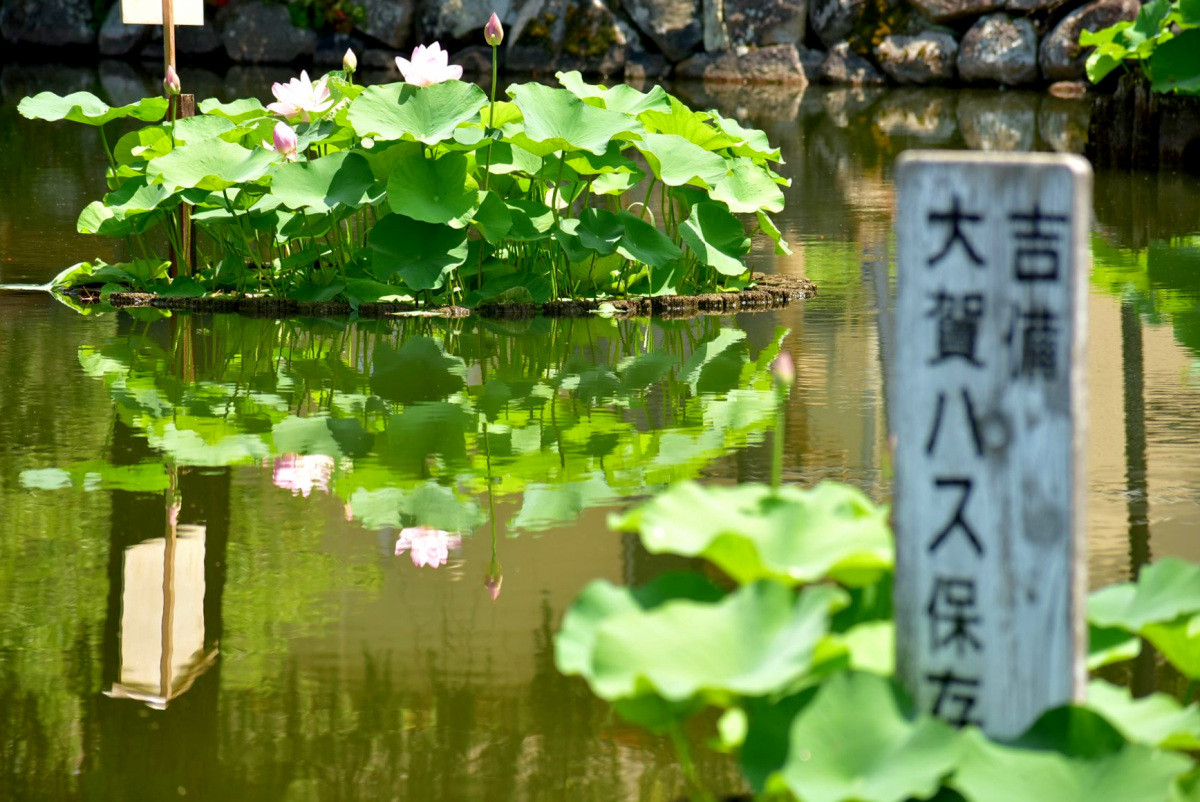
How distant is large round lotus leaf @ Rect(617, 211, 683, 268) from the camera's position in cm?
524

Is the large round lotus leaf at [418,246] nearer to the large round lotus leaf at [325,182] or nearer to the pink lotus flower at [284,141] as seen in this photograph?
the large round lotus leaf at [325,182]

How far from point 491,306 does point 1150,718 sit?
12.9 ft

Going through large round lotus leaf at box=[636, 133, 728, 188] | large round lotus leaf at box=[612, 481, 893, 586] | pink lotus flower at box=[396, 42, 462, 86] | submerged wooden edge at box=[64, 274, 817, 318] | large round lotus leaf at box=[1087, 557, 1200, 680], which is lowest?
large round lotus leaf at box=[1087, 557, 1200, 680]

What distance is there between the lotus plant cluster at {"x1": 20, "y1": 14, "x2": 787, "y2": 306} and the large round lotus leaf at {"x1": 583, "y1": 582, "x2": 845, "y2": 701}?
11.2ft

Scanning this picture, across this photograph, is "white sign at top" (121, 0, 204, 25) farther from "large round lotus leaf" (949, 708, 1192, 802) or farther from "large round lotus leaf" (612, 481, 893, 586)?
"large round lotus leaf" (949, 708, 1192, 802)

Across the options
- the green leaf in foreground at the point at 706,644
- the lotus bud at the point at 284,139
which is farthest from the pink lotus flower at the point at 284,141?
the green leaf in foreground at the point at 706,644

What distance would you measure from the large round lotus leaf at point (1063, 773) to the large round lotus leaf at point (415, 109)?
145 inches

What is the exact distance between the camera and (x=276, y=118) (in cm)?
569

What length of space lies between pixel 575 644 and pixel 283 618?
121 cm

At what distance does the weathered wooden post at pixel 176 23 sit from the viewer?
18.3 ft

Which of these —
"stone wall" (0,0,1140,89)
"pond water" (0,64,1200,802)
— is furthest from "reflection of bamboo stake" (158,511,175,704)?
"stone wall" (0,0,1140,89)

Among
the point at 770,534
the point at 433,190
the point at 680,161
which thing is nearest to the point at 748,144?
the point at 680,161

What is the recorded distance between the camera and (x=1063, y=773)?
1.51 meters

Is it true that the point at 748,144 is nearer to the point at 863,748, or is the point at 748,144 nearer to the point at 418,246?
the point at 418,246
